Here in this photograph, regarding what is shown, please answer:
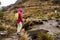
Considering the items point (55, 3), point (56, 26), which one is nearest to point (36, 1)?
Result: point (55, 3)

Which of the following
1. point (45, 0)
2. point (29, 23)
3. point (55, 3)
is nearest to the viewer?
point (29, 23)

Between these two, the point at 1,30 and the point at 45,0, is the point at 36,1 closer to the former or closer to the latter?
the point at 45,0

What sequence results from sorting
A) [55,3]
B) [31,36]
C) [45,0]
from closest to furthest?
[31,36]
[55,3]
[45,0]

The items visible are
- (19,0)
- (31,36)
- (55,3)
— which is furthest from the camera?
(19,0)

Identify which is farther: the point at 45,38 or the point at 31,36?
the point at 31,36

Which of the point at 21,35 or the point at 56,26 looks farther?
the point at 56,26

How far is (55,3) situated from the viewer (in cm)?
4275

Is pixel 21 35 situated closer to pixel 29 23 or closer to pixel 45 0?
pixel 29 23

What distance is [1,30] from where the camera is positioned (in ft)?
52.3

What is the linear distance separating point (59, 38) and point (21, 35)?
7.52 feet

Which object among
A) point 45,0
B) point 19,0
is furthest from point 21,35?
point 19,0

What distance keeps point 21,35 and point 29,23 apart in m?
4.64

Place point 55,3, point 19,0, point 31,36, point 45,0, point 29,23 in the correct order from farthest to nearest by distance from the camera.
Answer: point 19,0 → point 45,0 → point 55,3 → point 29,23 → point 31,36

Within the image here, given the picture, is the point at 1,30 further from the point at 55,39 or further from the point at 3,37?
the point at 55,39
